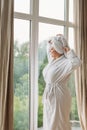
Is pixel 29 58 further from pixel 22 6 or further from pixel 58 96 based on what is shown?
pixel 58 96

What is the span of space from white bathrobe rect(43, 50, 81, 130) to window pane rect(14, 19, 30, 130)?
597mm

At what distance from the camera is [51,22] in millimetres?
4305

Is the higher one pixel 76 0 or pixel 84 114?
pixel 76 0

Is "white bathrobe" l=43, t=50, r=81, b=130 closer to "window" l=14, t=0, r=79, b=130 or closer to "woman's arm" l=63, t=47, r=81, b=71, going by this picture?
"woman's arm" l=63, t=47, r=81, b=71

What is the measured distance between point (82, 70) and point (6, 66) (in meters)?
1.55

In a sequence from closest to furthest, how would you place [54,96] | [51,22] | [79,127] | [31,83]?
[54,96] < [31,83] < [51,22] < [79,127]

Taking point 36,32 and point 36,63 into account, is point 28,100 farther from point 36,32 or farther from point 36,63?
point 36,32

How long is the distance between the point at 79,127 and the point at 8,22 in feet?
7.32

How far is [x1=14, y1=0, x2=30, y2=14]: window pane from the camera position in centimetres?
388

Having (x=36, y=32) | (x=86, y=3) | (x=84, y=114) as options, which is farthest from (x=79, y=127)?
(x=86, y=3)

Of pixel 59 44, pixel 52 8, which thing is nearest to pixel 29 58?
pixel 59 44

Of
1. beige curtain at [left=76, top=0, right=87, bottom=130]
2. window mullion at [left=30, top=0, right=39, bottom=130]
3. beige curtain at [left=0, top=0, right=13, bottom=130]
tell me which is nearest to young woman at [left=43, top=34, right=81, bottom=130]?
beige curtain at [left=0, top=0, right=13, bottom=130]

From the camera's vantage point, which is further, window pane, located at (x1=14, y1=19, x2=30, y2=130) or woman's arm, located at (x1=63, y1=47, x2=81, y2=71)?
window pane, located at (x1=14, y1=19, x2=30, y2=130)

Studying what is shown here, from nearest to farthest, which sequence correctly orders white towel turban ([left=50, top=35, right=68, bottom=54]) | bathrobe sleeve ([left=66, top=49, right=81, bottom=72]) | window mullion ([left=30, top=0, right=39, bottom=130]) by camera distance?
bathrobe sleeve ([left=66, top=49, right=81, bottom=72]), white towel turban ([left=50, top=35, right=68, bottom=54]), window mullion ([left=30, top=0, right=39, bottom=130])
